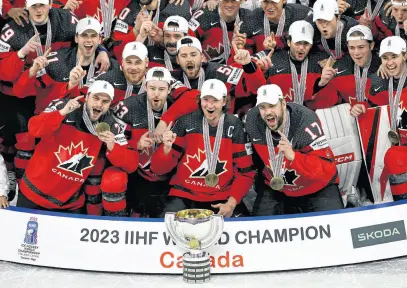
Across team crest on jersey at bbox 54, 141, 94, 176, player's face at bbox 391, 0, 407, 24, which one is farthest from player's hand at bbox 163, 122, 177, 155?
player's face at bbox 391, 0, 407, 24

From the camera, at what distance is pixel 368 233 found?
6.80 m

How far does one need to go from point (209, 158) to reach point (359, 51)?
1658 mm

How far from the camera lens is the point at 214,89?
714 centimetres

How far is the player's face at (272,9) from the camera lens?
27.7 feet

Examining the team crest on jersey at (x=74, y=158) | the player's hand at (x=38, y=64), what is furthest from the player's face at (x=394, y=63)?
the player's hand at (x=38, y=64)

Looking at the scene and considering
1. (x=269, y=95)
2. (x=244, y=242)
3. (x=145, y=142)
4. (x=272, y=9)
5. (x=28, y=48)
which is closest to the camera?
(x=244, y=242)

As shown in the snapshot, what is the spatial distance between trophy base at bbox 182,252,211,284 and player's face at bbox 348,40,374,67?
2383 mm

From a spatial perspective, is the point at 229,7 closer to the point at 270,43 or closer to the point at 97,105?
the point at 270,43

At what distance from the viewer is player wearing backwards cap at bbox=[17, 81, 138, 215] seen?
708 centimetres

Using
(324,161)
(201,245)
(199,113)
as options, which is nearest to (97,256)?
(201,245)

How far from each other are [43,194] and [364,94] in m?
2.73

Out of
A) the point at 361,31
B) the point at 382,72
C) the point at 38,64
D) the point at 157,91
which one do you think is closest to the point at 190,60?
the point at 157,91

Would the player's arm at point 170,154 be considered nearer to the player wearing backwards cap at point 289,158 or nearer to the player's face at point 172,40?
the player wearing backwards cap at point 289,158

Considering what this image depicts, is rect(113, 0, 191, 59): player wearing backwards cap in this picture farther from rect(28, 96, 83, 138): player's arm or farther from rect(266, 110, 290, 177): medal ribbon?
rect(266, 110, 290, 177): medal ribbon
